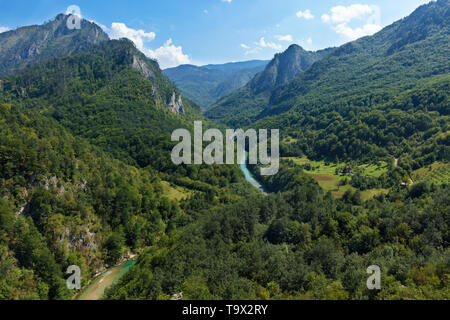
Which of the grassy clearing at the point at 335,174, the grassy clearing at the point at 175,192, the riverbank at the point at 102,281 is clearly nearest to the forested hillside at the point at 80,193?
the grassy clearing at the point at 175,192

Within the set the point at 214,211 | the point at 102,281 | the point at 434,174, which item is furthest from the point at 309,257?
the point at 434,174

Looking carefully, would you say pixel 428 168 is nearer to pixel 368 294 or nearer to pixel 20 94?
pixel 368 294

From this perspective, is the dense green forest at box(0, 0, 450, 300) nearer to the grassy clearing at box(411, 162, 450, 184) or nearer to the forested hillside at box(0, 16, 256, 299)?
the forested hillside at box(0, 16, 256, 299)

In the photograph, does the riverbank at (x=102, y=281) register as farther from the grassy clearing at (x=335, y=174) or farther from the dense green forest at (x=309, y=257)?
the grassy clearing at (x=335, y=174)

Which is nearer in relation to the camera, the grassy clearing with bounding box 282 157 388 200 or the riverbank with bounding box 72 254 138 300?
the riverbank with bounding box 72 254 138 300

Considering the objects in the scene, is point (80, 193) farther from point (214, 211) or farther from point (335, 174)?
point (335, 174)

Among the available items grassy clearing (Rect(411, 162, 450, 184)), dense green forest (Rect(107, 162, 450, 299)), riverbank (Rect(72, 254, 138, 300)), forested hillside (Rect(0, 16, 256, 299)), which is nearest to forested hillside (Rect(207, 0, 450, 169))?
grassy clearing (Rect(411, 162, 450, 184))
